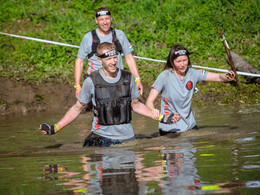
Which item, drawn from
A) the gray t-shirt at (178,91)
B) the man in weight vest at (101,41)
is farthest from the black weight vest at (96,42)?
the gray t-shirt at (178,91)

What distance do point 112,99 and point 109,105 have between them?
99 mm

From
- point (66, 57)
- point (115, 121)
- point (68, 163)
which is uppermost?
point (66, 57)

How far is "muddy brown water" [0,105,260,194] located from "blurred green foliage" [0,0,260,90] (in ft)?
18.7

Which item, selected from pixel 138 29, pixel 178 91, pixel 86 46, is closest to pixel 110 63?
pixel 178 91

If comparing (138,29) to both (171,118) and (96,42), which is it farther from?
(171,118)

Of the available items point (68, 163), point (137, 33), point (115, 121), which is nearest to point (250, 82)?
point (137, 33)

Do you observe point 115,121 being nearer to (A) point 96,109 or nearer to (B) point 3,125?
(A) point 96,109

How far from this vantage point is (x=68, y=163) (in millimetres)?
6316

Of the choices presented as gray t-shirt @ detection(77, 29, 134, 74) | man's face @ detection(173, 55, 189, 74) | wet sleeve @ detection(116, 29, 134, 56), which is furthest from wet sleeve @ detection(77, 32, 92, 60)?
man's face @ detection(173, 55, 189, 74)

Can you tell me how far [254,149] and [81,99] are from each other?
2555 millimetres

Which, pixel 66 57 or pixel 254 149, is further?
pixel 66 57

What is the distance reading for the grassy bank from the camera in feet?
50.2

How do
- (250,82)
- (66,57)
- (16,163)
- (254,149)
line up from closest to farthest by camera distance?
(254,149) < (16,163) < (250,82) < (66,57)

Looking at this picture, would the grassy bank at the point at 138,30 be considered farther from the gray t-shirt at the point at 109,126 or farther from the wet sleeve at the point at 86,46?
the gray t-shirt at the point at 109,126
